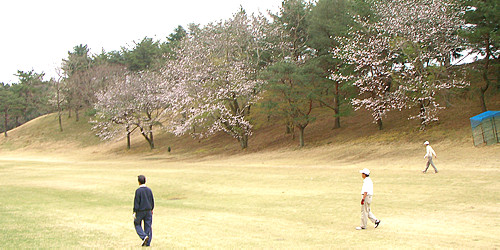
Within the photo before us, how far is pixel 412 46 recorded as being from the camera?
119 feet

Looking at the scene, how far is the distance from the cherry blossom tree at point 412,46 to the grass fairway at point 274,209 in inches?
305

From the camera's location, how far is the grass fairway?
1084 cm

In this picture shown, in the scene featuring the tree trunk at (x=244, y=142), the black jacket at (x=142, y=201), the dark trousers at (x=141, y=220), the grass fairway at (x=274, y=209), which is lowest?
the grass fairway at (x=274, y=209)

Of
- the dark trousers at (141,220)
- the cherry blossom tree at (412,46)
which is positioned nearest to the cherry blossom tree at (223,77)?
the cherry blossom tree at (412,46)

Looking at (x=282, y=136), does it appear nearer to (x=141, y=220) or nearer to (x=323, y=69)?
(x=323, y=69)

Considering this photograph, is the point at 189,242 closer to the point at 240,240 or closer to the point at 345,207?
the point at 240,240

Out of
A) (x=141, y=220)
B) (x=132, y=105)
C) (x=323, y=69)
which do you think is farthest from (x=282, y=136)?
(x=141, y=220)

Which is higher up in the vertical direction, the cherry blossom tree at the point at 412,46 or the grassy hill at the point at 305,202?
the cherry blossom tree at the point at 412,46

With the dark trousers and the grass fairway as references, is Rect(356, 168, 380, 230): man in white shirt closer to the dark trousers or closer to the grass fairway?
the grass fairway

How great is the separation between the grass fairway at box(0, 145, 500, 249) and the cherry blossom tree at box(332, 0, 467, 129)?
25.4 ft

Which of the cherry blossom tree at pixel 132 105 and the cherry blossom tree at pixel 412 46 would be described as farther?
the cherry blossom tree at pixel 132 105

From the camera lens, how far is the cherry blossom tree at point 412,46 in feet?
118

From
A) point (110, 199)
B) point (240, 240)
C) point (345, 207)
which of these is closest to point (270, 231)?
point (240, 240)

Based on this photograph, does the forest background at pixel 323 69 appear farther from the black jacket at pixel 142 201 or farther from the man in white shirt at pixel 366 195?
the black jacket at pixel 142 201
